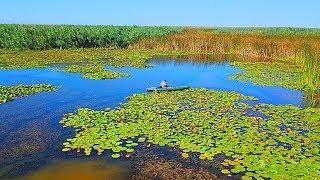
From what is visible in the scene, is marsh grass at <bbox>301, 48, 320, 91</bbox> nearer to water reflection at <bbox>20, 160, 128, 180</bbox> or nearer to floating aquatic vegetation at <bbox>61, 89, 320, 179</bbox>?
floating aquatic vegetation at <bbox>61, 89, 320, 179</bbox>

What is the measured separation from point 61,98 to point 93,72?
6.14 meters

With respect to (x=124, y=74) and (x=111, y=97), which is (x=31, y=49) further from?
(x=111, y=97)

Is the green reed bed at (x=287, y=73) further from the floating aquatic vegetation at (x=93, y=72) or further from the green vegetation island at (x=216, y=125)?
the floating aquatic vegetation at (x=93, y=72)

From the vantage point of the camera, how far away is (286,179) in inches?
253

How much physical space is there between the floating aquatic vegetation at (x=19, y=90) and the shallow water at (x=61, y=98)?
1.35 ft

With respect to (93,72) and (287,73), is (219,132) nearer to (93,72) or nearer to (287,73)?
(287,73)

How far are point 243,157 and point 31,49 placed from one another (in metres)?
26.3

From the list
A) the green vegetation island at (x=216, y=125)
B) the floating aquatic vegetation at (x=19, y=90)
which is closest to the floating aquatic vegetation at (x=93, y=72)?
the green vegetation island at (x=216, y=125)

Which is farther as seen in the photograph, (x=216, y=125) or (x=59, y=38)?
(x=59, y=38)

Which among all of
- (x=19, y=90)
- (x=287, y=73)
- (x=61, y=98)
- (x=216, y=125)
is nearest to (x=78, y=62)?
(x=19, y=90)

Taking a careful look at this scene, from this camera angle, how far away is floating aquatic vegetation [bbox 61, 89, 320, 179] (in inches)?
284

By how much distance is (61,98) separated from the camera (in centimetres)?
1302

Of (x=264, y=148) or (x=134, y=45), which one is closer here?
(x=264, y=148)

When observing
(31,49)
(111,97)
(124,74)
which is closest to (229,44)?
(124,74)
